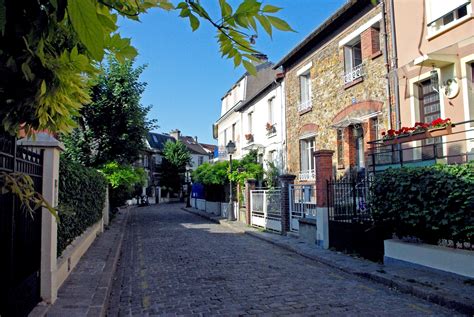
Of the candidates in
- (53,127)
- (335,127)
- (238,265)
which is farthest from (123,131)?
(53,127)

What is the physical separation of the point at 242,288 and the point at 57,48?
18.5 ft

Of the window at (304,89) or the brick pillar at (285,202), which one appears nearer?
the brick pillar at (285,202)

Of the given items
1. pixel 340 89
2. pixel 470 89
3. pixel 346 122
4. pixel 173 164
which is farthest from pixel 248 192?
pixel 173 164

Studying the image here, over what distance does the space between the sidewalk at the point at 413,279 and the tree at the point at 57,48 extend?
17.7 ft

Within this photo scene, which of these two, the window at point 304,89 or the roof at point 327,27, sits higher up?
the roof at point 327,27

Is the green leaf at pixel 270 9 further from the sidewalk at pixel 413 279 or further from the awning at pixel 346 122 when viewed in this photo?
the awning at pixel 346 122

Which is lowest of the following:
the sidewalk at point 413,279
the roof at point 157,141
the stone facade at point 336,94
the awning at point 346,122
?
the sidewalk at point 413,279

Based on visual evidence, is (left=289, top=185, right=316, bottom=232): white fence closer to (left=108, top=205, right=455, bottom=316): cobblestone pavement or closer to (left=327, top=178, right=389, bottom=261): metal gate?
(left=327, top=178, right=389, bottom=261): metal gate

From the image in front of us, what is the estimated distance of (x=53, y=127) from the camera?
2.33 m

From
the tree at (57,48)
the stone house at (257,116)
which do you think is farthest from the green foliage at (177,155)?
the tree at (57,48)

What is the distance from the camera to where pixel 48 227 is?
535cm

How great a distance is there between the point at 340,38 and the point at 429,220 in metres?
9.82

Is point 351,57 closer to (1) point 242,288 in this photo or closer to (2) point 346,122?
(2) point 346,122

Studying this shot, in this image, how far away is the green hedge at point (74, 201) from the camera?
7023mm
